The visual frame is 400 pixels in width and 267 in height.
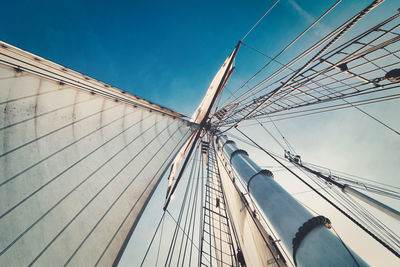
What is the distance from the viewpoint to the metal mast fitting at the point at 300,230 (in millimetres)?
1160

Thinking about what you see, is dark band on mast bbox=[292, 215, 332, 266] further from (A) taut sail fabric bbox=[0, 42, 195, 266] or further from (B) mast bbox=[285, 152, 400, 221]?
(A) taut sail fabric bbox=[0, 42, 195, 266]

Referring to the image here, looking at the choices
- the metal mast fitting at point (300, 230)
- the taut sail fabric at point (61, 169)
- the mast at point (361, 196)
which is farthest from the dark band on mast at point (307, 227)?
the taut sail fabric at point (61, 169)

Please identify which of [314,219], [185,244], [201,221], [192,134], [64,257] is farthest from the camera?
[192,134]

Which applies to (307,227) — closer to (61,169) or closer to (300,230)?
(300,230)

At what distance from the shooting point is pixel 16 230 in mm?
1726

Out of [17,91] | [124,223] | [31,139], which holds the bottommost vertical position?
[124,223]

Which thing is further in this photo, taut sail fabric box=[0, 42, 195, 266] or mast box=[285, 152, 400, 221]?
mast box=[285, 152, 400, 221]

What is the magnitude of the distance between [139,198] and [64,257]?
1955 millimetres

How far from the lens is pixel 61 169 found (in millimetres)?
2559

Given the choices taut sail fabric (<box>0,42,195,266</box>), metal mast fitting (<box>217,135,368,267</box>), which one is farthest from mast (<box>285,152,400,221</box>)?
taut sail fabric (<box>0,42,195,266</box>)

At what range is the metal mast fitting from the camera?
3.81 feet

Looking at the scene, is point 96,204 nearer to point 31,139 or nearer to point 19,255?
point 19,255

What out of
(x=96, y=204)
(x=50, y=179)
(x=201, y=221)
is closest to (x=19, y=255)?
(x=50, y=179)

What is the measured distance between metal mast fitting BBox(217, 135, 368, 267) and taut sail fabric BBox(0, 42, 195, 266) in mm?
2904
